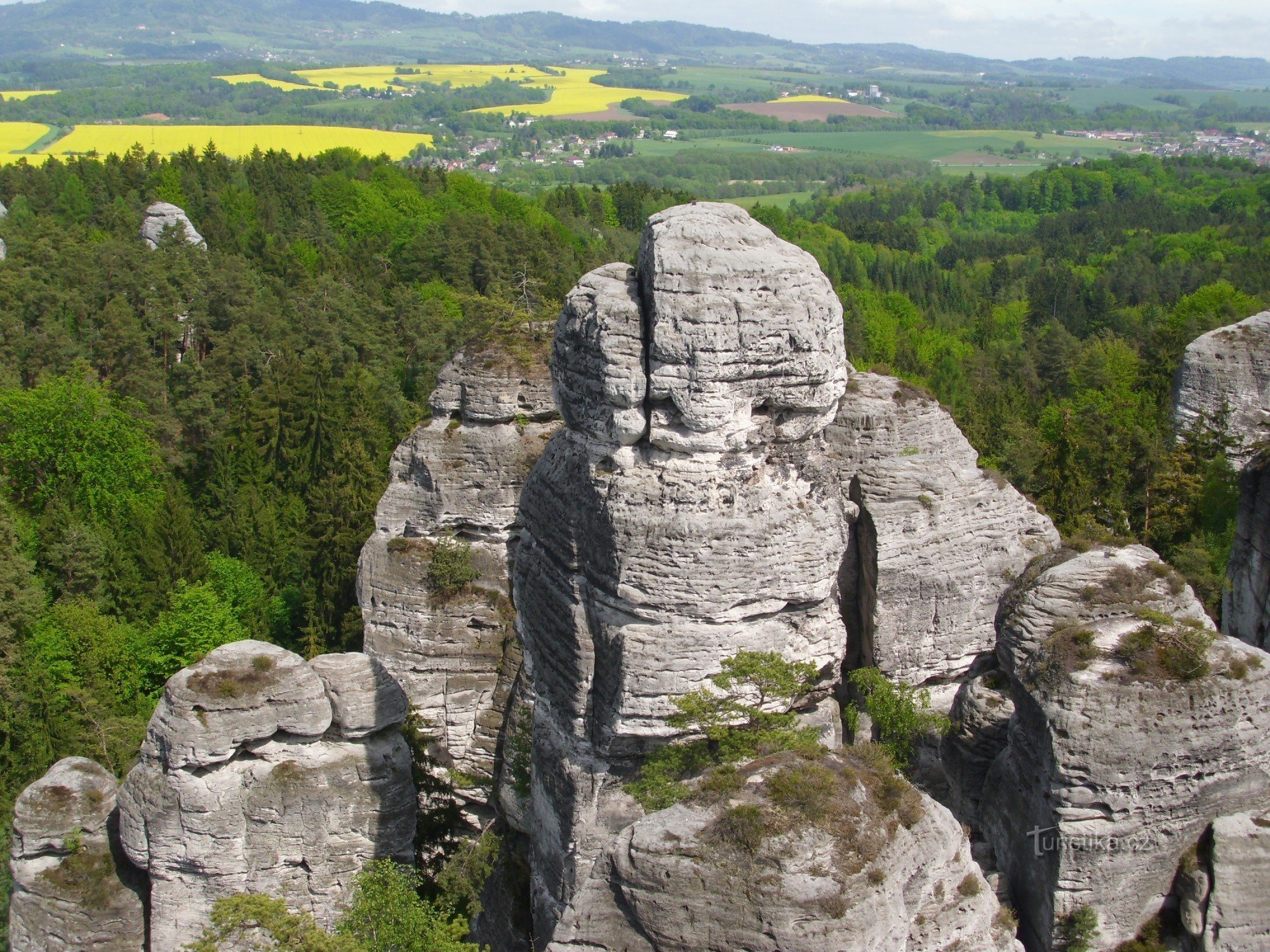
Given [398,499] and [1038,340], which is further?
[1038,340]

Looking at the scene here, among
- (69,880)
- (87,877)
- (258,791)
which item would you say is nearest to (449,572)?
(258,791)

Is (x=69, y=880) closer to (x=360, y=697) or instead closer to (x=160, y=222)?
(x=360, y=697)

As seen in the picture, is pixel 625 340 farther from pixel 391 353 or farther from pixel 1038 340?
pixel 1038 340

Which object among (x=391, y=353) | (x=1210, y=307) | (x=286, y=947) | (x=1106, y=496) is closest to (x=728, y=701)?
(x=286, y=947)

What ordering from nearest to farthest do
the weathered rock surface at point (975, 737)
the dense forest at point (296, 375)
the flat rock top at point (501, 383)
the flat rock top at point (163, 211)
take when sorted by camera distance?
the weathered rock surface at point (975, 737) → the flat rock top at point (501, 383) → the dense forest at point (296, 375) → the flat rock top at point (163, 211)

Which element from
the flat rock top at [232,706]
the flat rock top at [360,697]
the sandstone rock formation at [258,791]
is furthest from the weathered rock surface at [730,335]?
the sandstone rock formation at [258,791]

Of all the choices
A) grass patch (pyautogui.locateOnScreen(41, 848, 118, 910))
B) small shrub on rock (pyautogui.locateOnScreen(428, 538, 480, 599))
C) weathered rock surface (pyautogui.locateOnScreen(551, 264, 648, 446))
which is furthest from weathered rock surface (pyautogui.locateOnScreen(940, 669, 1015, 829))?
grass patch (pyautogui.locateOnScreen(41, 848, 118, 910))

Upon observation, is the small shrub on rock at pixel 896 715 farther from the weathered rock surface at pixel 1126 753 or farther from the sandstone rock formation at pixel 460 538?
the sandstone rock formation at pixel 460 538
